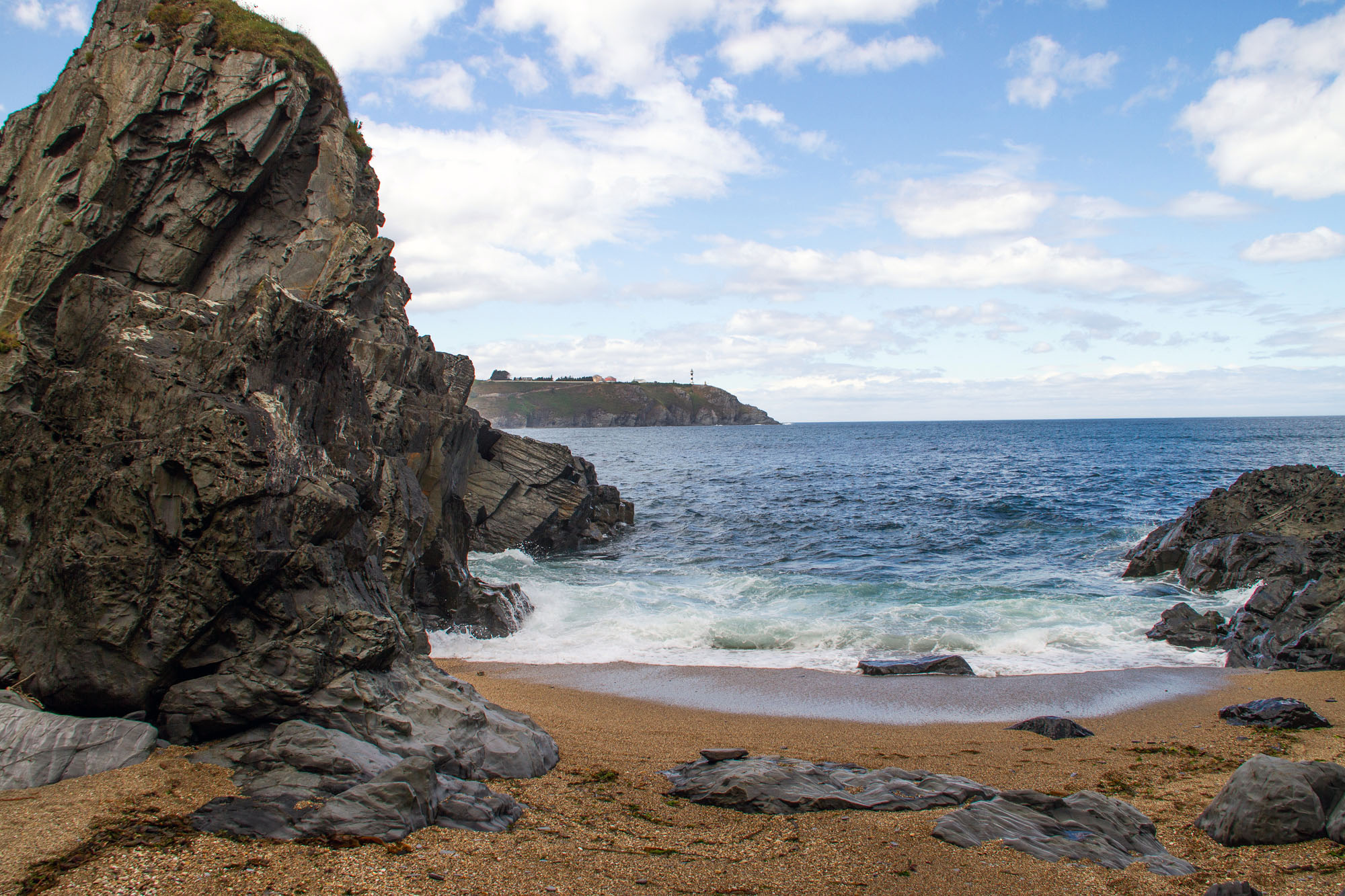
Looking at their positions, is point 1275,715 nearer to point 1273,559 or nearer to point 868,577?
point 1273,559

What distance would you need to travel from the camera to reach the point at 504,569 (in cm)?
2458

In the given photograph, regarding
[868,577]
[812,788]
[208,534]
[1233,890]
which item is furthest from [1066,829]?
[868,577]

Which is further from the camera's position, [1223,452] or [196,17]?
[1223,452]

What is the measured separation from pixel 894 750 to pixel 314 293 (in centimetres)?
1516

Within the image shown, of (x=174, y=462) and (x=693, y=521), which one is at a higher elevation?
(x=174, y=462)

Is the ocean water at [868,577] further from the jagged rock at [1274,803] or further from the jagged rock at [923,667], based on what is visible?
the jagged rock at [1274,803]

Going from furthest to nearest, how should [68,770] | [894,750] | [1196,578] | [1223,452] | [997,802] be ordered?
[1223,452] → [1196,578] → [894,750] → [997,802] → [68,770]

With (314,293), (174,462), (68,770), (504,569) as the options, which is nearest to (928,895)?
(68,770)

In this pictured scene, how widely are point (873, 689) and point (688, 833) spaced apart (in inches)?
282

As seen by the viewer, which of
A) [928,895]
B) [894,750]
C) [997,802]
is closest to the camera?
[928,895]

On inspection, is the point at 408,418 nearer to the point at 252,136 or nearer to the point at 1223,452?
the point at 252,136

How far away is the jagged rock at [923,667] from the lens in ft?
44.0

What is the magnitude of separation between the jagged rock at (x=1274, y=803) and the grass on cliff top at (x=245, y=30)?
21322 mm

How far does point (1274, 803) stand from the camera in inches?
242
